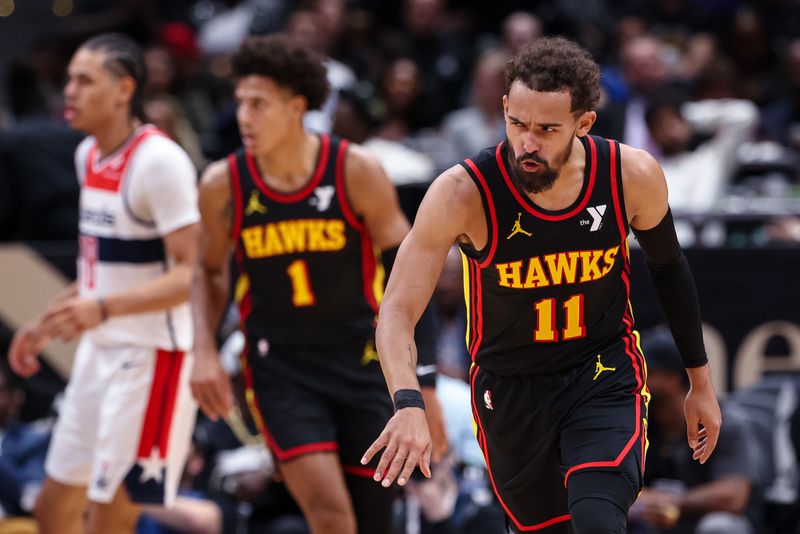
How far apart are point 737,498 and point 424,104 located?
5000 mm

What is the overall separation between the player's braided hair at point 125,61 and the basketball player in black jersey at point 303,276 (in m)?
0.79

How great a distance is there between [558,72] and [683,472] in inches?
156

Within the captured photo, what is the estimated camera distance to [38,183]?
30.6ft

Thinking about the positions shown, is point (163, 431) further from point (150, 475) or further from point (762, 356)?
point (762, 356)

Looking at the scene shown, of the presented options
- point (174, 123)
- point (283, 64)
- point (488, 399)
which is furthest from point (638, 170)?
point (174, 123)

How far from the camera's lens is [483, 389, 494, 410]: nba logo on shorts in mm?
4883

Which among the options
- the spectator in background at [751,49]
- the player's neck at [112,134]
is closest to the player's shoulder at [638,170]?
the player's neck at [112,134]

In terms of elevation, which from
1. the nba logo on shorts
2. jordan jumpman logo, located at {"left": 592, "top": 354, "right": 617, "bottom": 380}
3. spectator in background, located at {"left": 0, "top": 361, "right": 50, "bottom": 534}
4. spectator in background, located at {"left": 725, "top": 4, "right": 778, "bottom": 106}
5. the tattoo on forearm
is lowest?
spectator in background, located at {"left": 0, "top": 361, "right": 50, "bottom": 534}

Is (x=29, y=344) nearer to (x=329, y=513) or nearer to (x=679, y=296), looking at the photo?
(x=329, y=513)

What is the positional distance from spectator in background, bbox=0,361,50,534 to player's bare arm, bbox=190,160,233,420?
2.52 metres

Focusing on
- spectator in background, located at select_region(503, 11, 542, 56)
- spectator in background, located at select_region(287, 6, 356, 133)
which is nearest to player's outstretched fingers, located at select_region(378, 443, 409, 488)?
spectator in background, located at select_region(287, 6, 356, 133)

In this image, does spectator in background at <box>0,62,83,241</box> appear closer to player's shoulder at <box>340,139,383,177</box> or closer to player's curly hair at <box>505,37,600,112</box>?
player's shoulder at <box>340,139,383,177</box>

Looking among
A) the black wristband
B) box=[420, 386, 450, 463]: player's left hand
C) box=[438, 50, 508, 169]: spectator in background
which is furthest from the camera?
box=[438, 50, 508, 169]: spectator in background

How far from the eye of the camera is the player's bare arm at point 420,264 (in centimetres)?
426
